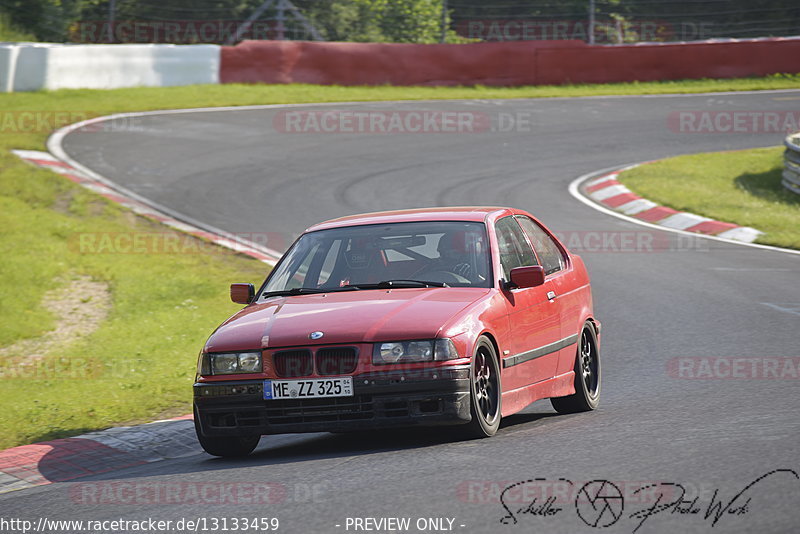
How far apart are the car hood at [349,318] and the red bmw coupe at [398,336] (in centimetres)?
1

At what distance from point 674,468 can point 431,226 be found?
2651mm

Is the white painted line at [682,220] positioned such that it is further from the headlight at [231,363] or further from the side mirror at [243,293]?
the headlight at [231,363]

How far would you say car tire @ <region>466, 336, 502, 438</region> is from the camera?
6.33 meters

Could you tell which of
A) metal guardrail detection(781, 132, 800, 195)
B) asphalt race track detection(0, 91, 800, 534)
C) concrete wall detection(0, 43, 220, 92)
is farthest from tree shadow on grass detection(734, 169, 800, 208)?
concrete wall detection(0, 43, 220, 92)

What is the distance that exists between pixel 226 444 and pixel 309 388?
788 millimetres

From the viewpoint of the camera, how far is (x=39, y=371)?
9727mm

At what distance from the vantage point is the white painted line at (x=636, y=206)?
1842 cm

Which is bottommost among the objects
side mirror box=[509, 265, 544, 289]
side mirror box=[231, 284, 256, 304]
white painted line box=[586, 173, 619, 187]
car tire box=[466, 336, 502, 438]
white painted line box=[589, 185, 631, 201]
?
white painted line box=[589, 185, 631, 201]

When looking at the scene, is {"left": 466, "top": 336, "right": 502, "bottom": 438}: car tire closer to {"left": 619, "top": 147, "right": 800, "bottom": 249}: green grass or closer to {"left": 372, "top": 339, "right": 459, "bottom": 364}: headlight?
{"left": 372, "top": 339, "right": 459, "bottom": 364}: headlight

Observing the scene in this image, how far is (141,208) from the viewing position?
17.0 meters

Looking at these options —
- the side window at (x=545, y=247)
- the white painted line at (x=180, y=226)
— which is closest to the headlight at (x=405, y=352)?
the side window at (x=545, y=247)

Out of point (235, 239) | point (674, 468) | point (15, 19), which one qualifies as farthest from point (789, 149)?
point (15, 19)

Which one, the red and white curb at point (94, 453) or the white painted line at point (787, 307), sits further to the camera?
the white painted line at point (787, 307)

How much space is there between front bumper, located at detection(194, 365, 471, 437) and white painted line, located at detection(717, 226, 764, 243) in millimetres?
10977
